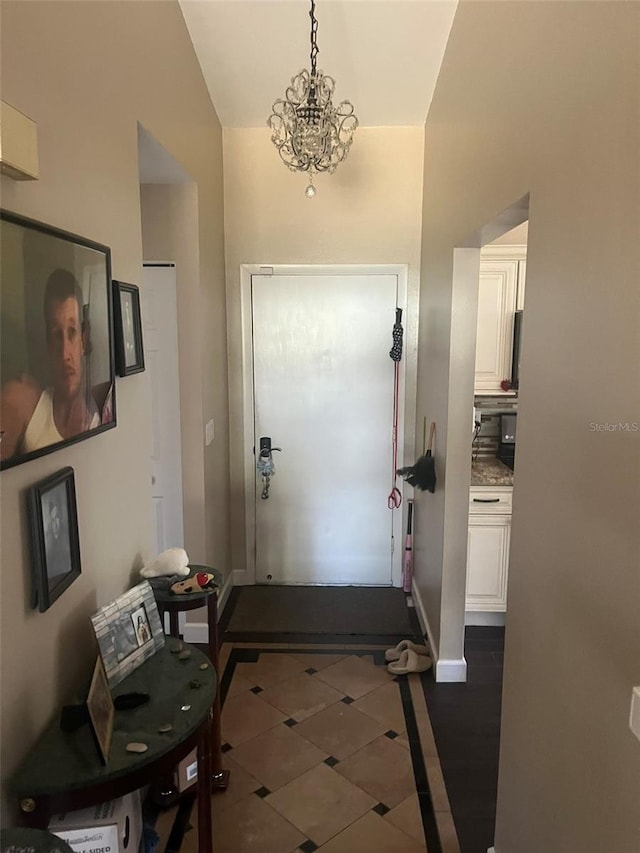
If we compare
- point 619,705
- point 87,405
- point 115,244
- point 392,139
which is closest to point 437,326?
point 392,139

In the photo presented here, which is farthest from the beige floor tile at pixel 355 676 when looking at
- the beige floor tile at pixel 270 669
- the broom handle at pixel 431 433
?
the broom handle at pixel 431 433

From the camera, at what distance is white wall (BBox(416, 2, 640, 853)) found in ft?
3.42

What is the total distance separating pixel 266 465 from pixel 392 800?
212 cm

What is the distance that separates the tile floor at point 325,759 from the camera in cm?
201

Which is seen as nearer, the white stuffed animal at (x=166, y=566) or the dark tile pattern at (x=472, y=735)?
the white stuffed animal at (x=166, y=566)

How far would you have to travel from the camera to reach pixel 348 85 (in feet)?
10.2

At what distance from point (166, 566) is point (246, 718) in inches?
43.6

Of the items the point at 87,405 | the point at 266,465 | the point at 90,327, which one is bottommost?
the point at 266,465

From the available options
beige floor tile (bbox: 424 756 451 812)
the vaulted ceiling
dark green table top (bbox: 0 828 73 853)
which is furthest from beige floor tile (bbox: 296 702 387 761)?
the vaulted ceiling

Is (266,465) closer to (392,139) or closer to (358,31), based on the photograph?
(392,139)

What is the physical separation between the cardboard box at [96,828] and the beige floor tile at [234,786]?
0.85m

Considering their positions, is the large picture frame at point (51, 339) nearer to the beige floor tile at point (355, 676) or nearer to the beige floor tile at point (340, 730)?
the beige floor tile at point (340, 730)

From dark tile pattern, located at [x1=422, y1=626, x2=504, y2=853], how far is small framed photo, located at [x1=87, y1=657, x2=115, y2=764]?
4.47ft

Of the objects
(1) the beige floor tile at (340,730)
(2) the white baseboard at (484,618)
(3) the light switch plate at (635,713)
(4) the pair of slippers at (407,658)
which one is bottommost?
(1) the beige floor tile at (340,730)
